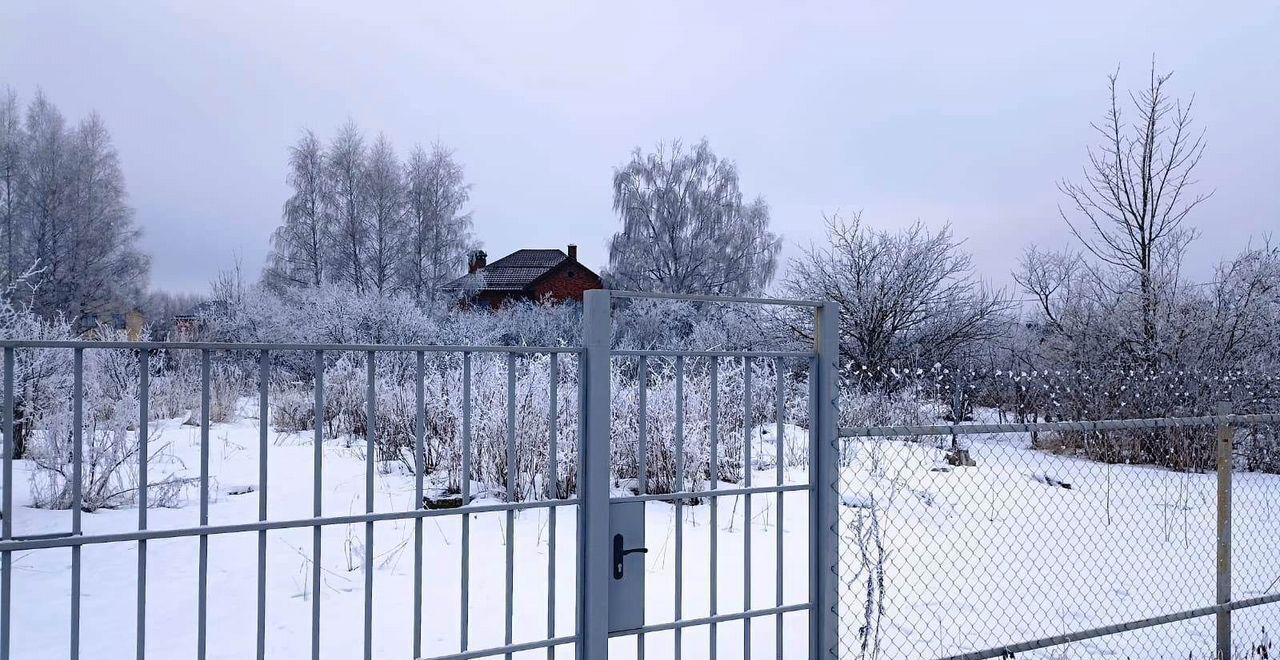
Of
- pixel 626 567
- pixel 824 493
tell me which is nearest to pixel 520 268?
pixel 824 493

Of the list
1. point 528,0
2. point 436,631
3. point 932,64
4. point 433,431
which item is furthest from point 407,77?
point 436,631

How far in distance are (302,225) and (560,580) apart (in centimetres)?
2374

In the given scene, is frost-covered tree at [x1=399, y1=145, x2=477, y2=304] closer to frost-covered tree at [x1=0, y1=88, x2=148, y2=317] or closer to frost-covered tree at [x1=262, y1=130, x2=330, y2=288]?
frost-covered tree at [x1=262, y1=130, x2=330, y2=288]

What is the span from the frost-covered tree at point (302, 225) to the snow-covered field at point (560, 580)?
768 inches

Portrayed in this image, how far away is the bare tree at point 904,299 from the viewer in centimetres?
1313

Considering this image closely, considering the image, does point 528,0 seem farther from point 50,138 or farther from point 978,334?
point 50,138

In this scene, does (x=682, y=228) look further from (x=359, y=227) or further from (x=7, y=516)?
(x=7, y=516)

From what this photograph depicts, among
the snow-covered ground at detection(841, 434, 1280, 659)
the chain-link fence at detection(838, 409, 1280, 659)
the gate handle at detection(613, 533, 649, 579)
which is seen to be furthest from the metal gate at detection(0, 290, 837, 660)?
the snow-covered ground at detection(841, 434, 1280, 659)

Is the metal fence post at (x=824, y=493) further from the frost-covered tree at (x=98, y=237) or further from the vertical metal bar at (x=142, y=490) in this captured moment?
the frost-covered tree at (x=98, y=237)

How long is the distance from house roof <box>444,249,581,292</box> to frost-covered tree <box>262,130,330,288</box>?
21.6 feet

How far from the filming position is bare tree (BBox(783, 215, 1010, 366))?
1313 centimetres

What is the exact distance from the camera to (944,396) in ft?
38.4

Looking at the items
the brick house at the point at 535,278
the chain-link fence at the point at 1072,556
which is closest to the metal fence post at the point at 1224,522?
the chain-link fence at the point at 1072,556

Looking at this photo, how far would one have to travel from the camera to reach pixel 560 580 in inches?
201
